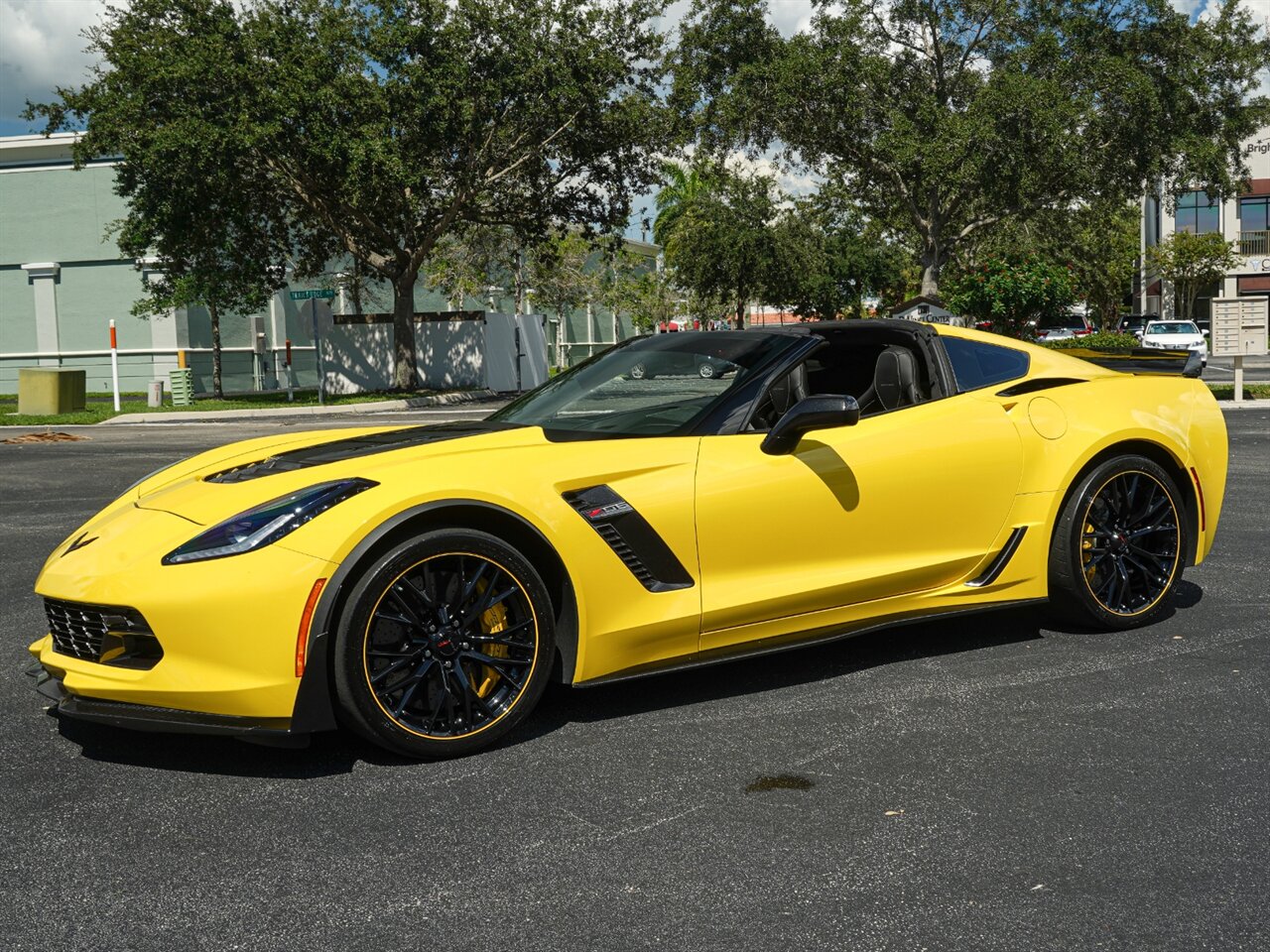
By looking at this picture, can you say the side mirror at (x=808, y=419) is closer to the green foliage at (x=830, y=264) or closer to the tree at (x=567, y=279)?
the green foliage at (x=830, y=264)

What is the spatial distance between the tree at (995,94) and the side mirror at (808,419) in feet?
95.1

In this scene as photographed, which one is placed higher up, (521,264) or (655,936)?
(521,264)

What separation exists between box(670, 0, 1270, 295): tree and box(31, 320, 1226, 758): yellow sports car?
2791cm

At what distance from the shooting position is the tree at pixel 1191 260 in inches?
2361

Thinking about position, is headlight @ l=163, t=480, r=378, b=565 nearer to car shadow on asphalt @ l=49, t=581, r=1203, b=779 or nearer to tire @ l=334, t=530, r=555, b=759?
tire @ l=334, t=530, r=555, b=759

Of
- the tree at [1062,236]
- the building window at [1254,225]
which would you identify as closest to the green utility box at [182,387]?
the tree at [1062,236]

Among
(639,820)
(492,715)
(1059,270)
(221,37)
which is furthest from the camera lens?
(1059,270)

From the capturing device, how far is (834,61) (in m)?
33.7

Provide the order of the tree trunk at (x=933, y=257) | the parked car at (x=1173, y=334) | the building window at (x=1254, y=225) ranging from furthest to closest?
1. the building window at (x=1254, y=225)
2. the parked car at (x=1173, y=334)
3. the tree trunk at (x=933, y=257)

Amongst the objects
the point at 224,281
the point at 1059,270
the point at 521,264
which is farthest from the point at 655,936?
the point at 521,264

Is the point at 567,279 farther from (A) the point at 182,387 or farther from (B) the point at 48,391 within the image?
(B) the point at 48,391

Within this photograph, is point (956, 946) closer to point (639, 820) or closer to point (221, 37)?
point (639, 820)

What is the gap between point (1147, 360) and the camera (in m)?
6.16

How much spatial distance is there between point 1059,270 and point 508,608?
30502 millimetres
